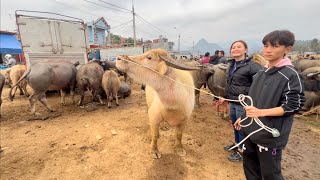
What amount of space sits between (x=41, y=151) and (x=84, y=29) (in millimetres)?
7354

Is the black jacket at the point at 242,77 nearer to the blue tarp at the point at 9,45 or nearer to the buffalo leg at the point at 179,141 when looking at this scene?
the buffalo leg at the point at 179,141

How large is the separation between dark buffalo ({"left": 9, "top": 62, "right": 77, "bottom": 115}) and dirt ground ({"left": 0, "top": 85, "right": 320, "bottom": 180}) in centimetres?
66

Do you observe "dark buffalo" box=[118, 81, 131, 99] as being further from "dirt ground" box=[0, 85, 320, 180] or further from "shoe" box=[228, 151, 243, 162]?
"shoe" box=[228, 151, 243, 162]

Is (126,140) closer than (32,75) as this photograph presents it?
Yes

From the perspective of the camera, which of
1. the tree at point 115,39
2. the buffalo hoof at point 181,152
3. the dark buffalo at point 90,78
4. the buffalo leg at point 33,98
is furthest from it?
the tree at point 115,39

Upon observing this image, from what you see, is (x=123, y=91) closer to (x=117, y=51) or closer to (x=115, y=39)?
(x=117, y=51)

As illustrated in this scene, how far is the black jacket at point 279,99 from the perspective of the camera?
78.2 inches

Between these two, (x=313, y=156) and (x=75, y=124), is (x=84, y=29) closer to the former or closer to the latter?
(x=75, y=124)

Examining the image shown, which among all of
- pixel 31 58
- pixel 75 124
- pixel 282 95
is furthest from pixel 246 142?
pixel 31 58

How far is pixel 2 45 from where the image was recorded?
22766 millimetres

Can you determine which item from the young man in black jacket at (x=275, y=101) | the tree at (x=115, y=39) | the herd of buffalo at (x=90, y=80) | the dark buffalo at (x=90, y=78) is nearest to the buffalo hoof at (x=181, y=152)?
the young man in black jacket at (x=275, y=101)

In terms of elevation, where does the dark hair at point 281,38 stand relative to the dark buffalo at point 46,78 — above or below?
above

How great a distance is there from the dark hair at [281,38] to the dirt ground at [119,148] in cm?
262

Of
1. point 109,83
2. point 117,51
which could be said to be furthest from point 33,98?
point 117,51
